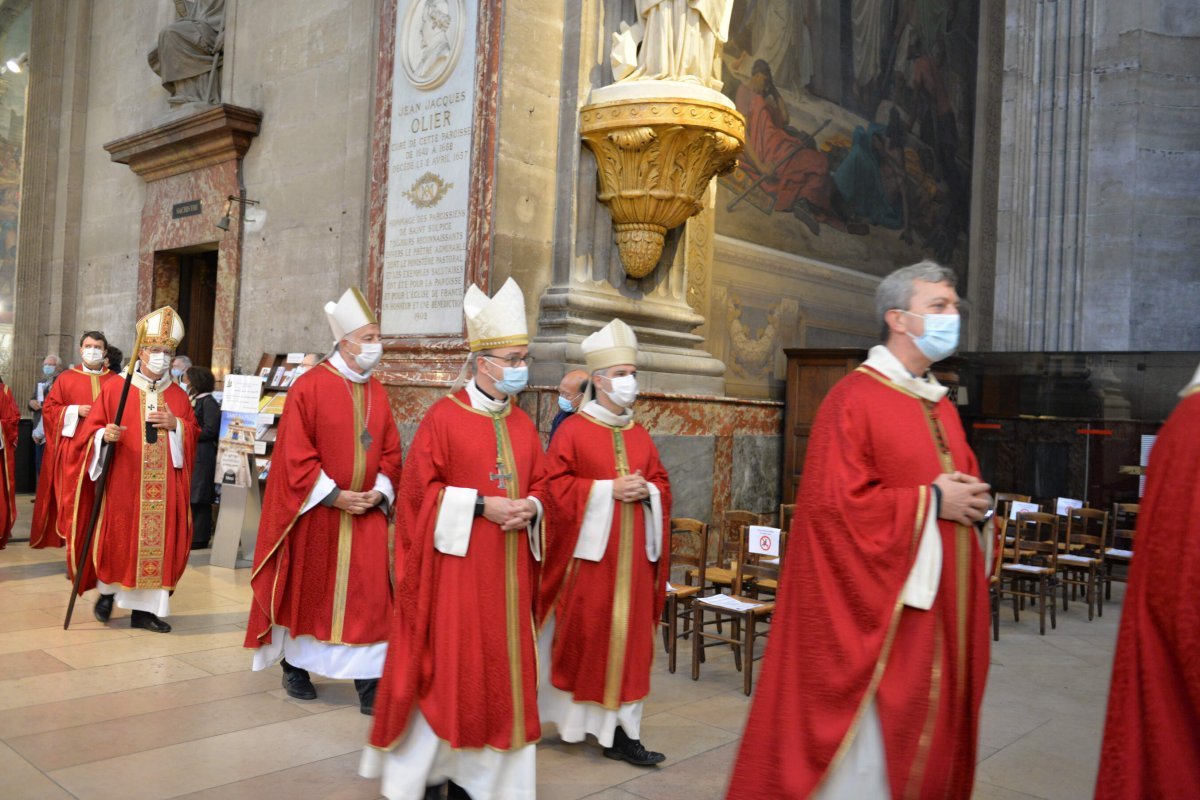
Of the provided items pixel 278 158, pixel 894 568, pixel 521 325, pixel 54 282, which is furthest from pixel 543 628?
pixel 54 282

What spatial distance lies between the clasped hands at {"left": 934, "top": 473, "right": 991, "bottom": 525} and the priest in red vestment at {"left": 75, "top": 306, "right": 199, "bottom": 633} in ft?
16.3

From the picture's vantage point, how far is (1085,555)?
356 inches

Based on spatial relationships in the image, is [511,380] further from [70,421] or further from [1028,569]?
[1028,569]

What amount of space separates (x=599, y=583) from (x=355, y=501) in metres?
1.31

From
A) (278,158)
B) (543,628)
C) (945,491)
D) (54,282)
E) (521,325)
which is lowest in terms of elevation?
(543,628)

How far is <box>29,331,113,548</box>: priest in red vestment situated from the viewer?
7094 mm

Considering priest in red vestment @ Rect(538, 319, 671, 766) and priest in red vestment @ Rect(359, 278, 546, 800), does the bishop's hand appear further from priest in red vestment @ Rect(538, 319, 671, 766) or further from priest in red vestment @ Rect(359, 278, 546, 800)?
priest in red vestment @ Rect(359, 278, 546, 800)

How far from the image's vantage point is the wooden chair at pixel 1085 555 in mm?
8188

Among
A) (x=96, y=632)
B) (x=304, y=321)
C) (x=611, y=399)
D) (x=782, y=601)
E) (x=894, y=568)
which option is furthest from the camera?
(x=304, y=321)

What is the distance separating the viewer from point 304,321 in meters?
9.85

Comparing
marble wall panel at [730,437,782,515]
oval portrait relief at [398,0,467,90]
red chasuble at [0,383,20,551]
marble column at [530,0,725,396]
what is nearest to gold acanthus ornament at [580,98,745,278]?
marble column at [530,0,725,396]

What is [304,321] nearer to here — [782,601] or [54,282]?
[54,282]

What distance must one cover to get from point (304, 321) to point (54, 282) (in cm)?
644

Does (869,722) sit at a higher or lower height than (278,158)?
lower
